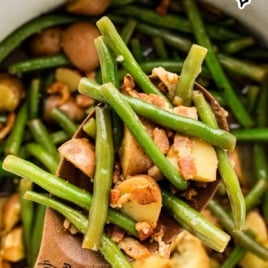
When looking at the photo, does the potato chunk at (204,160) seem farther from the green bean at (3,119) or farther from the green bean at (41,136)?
the green bean at (3,119)

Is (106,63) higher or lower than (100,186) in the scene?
higher

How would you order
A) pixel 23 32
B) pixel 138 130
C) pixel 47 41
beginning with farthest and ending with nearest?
pixel 47 41 < pixel 23 32 < pixel 138 130

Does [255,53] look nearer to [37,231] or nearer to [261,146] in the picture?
[261,146]

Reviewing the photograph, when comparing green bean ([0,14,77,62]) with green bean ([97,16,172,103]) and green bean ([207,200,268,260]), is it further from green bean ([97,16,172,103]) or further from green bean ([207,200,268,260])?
green bean ([207,200,268,260])

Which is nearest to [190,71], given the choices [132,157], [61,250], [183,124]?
[183,124]

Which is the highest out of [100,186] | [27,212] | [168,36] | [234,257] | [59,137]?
[168,36]

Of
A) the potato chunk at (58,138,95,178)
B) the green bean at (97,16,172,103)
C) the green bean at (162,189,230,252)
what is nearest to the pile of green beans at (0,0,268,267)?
the green bean at (97,16,172,103)

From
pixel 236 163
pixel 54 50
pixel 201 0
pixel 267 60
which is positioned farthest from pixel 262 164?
pixel 54 50
